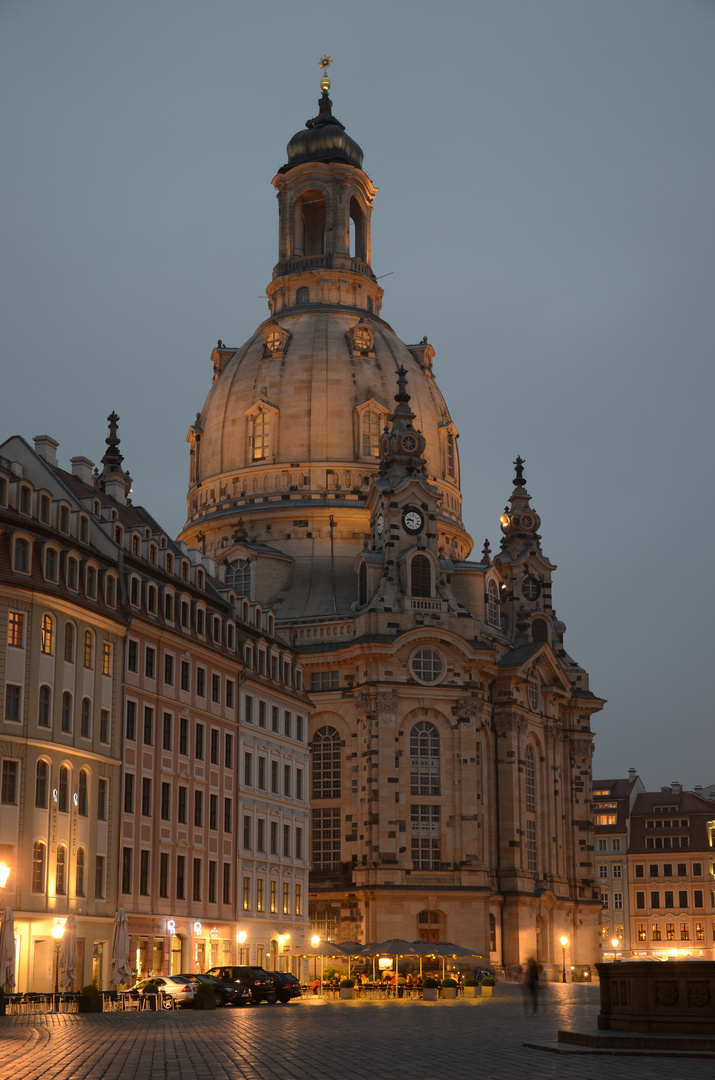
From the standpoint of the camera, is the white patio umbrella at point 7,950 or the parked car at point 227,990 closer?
the white patio umbrella at point 7,950

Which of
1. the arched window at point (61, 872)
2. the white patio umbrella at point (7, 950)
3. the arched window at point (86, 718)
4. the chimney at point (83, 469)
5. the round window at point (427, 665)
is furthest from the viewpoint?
the round window at point (427, 665)

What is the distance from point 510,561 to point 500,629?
7944 millimetres

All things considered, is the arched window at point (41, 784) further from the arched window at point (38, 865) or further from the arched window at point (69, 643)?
the arched window at point (69, 643)

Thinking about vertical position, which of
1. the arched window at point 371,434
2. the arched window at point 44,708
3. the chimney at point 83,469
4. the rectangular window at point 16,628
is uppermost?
the arched window at point 371,434

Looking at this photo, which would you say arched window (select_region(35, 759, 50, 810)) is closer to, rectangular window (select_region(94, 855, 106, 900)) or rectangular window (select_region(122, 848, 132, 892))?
rectangular window (select_region(94, 855, 106, 900))

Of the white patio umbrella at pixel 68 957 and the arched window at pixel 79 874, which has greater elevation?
the arched window at pixel 79 874

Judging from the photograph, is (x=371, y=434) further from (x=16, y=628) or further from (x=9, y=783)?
(x=9, y=783)

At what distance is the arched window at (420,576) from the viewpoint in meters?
123

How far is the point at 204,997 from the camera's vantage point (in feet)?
191

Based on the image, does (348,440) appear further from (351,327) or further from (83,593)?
(83,593)

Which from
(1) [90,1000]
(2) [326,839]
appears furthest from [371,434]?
(1) [90,1000]

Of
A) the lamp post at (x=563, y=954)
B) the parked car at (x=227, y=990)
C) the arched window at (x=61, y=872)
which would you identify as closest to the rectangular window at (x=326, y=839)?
the lamp post at (x=563, y=954)

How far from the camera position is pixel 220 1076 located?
2766 centimetres

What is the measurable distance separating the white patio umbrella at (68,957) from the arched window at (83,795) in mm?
5708
